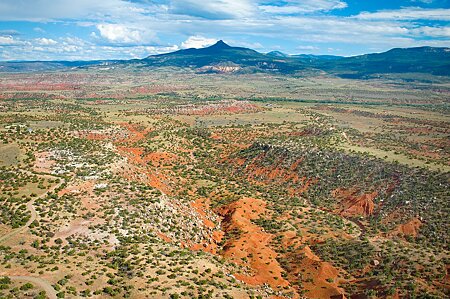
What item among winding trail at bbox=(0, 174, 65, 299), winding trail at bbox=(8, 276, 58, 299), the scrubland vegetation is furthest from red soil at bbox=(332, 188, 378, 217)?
winding trail at bbox=(8, 276, 58, 299)

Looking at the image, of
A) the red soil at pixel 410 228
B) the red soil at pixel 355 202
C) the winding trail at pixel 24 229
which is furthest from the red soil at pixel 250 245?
the red soil at pixel 410 228

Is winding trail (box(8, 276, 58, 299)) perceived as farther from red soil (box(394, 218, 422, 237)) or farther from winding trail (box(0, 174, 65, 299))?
red soil (box(394, 218, 422, 237))

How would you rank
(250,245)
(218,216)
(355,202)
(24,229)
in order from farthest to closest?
(355,202) → (218,216) → (250,245) → (24,229)

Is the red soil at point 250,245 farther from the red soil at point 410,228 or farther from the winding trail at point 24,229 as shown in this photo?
the red soil at point 410,228

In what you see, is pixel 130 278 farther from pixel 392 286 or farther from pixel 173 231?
pixel 392 286

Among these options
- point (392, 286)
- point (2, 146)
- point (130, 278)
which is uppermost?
point (2, 146)

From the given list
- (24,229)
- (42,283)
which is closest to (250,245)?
(42,283)

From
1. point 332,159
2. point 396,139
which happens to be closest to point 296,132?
point 396,139

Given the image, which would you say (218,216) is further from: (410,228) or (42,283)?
(42,283)
